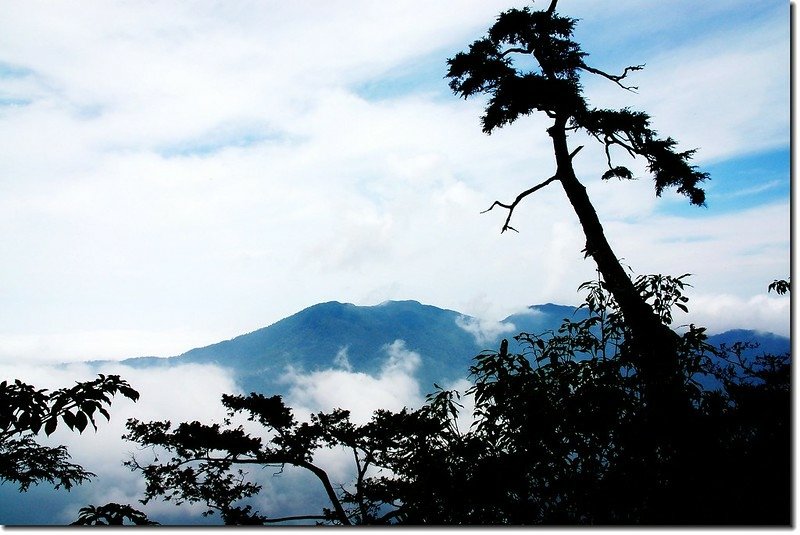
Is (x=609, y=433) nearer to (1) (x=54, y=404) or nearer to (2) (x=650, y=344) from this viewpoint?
(2) (x=650, y=344)

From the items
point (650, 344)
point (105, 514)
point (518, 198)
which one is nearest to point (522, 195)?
point (518, 198)

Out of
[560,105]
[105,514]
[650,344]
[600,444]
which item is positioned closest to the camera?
[600,444]

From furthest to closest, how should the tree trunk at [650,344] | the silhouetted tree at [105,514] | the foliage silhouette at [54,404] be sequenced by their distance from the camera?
the silhouetted tree at [105,514] < the tree trunk at [650,344] < the foliage silhouette at [54,404]

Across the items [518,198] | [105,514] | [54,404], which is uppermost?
[518,198]

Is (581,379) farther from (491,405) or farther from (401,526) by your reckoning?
(401,526)

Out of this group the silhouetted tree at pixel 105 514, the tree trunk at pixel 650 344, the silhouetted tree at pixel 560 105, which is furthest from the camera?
the silhouetted tree at pixel 560 105

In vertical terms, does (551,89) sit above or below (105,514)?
above

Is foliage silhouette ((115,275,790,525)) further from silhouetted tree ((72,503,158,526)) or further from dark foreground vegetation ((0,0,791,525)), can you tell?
silhouetted tree ((72,503,158,526))

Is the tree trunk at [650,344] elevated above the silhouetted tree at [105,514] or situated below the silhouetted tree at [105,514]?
above

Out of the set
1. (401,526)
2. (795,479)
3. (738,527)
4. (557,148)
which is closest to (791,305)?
(795,479)

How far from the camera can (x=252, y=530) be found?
3150 mm

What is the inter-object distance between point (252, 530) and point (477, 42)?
249 inches

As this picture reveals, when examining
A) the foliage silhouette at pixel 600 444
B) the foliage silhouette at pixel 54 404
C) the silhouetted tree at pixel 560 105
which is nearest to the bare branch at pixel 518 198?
the silhouetted tree at pixel 560 105

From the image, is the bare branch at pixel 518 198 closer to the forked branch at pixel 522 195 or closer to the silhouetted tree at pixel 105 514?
the forked branch at pixel 522 195
